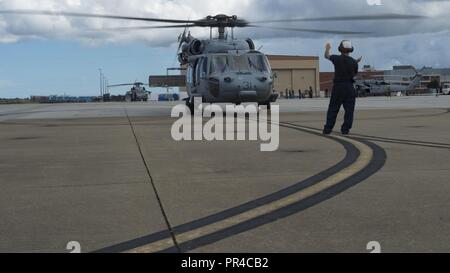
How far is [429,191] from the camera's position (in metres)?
6.70

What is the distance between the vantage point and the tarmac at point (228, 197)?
195 inches

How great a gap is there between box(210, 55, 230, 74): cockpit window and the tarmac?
983 centimetres

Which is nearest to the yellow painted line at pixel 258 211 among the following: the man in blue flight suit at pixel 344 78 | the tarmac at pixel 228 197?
the tarmac at pixel 228 197

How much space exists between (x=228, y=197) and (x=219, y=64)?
15019 mm

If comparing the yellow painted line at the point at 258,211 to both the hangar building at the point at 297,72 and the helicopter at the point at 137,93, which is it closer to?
the helicopter at the point at 137,93

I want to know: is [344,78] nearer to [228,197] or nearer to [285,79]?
[228,197]

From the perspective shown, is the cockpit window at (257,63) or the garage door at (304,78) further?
the garage door at (304,78)

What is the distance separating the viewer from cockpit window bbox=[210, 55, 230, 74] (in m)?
21.1

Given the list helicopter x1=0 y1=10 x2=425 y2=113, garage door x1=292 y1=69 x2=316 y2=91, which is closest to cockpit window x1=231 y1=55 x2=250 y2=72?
helicopter x1=0 y1=10 x2=425 y2=113

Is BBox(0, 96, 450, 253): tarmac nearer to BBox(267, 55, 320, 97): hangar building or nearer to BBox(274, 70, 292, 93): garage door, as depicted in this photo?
BBox(274, 70, 292, 93): garage door

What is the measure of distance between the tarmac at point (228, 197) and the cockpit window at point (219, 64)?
9834 millimetres

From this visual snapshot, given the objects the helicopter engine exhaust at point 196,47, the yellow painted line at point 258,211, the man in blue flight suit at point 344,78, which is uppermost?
→ the helicopter engine exhaust at point 196,47
